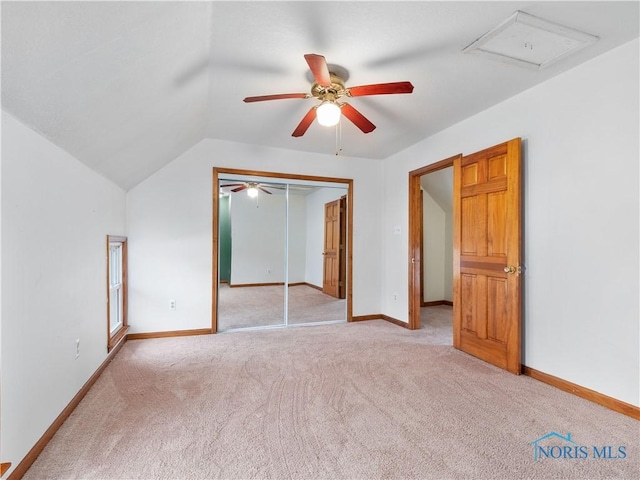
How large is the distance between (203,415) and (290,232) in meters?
2.82

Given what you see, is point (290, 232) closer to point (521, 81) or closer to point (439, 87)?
point (439, 87)

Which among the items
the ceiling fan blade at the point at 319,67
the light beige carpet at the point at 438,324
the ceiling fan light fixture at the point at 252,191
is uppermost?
the ceiling fan blade at the point at 319,67

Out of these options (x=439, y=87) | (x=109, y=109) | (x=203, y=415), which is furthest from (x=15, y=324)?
(x=439, y=87)

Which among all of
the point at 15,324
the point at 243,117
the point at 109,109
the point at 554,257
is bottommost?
the point at 15,324

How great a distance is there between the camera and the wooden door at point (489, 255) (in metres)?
2.72

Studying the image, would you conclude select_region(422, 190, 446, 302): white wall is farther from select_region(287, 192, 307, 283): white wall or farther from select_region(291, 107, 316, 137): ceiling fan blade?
select_region(291, 107, 316, 137): ceiling fan blade

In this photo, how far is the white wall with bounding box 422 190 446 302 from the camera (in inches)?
231

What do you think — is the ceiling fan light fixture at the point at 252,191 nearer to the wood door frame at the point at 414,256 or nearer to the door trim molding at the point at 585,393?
the wood door frame at the point at 414,256

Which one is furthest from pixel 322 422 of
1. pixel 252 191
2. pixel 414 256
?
pixel 252 191

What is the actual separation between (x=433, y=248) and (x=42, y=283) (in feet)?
18.3

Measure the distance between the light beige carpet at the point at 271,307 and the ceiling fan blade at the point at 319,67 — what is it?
3176mm

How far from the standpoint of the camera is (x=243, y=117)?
10.7 ft

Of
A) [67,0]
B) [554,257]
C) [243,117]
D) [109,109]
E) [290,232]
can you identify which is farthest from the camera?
[290,232]

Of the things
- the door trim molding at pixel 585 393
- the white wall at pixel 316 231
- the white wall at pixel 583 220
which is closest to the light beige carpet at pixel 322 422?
the door trim molding at pixel 585 393
